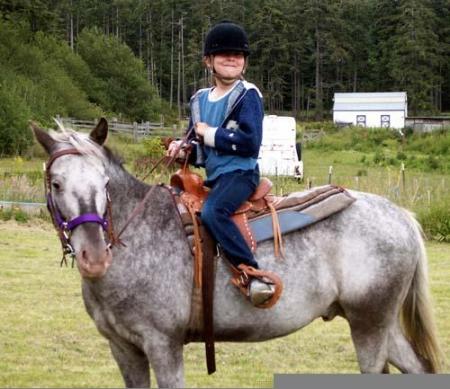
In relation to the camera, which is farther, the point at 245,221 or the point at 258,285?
the point at 245,221

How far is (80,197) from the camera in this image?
3.32m

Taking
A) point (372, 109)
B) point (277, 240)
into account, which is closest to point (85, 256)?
point (277, 240)

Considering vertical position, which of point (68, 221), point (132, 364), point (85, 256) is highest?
point (68, 221)

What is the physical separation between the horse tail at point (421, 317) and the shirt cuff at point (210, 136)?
3.95 feet

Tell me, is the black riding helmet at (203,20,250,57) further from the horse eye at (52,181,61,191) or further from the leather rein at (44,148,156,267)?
the horse eye at (52,181,61,191)

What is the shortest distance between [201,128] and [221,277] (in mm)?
722

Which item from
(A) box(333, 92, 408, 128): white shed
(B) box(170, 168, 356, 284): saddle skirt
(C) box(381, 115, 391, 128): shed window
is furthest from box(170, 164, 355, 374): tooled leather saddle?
(C) box(381, 115, 391, 128): shed window

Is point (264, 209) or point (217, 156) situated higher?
point (217, 156)

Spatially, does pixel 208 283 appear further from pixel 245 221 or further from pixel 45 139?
pixel 45 139

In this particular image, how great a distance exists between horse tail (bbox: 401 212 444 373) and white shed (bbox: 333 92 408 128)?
5017cm

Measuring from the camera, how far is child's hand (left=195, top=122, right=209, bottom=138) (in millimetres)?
3805

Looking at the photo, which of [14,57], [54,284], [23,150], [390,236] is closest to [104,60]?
[14,57]

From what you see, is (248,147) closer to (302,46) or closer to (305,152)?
(305,152)

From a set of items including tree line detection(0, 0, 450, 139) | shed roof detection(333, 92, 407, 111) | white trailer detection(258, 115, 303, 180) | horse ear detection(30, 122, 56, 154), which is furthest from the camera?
tree line detection(0, 0, 450, 139)
